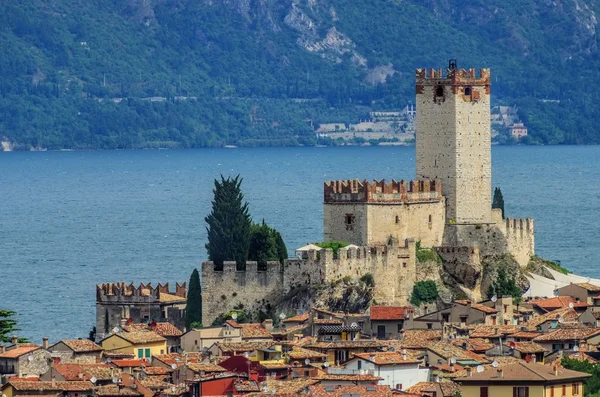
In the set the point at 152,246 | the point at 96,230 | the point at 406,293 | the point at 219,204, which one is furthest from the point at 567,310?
the point at 96,230

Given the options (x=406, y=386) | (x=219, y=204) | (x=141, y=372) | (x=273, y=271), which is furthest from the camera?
(x=219, y=204)

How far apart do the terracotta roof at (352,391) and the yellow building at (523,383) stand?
1.90 metres

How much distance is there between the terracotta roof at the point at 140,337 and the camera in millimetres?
70188

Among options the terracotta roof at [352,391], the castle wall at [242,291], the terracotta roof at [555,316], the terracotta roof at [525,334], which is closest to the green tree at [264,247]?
the castle wall at [242,291]

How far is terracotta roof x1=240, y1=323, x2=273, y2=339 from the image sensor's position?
229 feet

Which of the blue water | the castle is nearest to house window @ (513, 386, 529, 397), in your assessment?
the castle

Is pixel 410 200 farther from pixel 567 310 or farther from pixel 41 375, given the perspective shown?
pixel 41 375

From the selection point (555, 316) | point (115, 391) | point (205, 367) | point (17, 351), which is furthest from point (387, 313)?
point (115, 391)

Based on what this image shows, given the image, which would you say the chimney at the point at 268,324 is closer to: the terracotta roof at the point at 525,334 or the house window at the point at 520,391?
the terracotta roof at the point at 525,334

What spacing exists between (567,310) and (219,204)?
52.6ft

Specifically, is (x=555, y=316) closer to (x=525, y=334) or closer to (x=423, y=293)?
(x=525, y=334)

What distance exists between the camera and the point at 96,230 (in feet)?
554

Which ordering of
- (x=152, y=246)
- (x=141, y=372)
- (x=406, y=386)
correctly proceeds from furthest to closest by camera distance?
(x=152, y=246)
(x=141, y=372)
(x=406, y=386)

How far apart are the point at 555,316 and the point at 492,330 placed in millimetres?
3307
